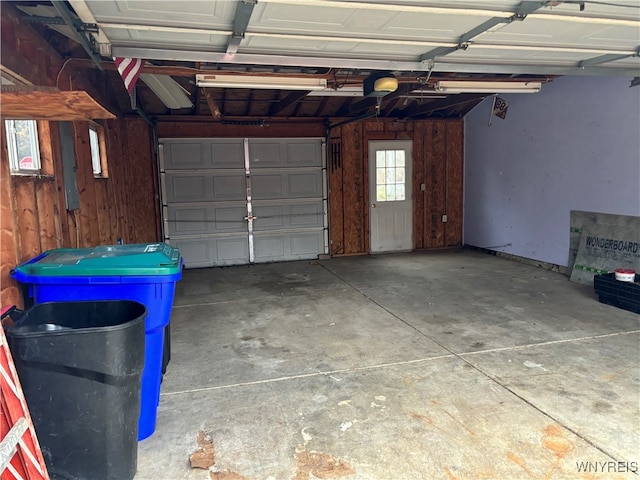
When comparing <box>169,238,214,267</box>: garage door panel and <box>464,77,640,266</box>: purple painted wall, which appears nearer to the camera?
<box>464,77,640,266</box>: purple painted wall

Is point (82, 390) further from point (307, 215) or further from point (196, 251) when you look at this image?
point (307, 215)

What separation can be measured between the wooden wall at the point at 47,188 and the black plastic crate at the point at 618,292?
514 cm

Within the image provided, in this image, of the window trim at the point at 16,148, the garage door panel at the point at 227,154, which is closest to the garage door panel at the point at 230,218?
the garage door panel at the point at 227,154

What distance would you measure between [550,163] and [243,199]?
478 centimetres

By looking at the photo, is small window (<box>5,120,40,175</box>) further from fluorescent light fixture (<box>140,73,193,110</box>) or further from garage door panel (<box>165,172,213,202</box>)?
garage door panel (<box>165,172,213,202</box>)

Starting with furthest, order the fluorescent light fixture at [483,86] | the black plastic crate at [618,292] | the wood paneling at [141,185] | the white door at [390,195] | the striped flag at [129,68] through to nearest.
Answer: the white door at [390,195] → the wood paneling at [141,185] → the fluorescent light fixture at [483,86] → the black plastic crate at [618,292] → the striped flag at [129,68]

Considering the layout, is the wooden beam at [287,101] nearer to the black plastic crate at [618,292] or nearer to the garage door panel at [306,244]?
the garage door panel at [306,244]

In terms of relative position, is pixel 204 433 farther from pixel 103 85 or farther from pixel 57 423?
pixel 103 85

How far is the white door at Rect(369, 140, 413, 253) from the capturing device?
807cm

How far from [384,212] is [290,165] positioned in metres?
1.95

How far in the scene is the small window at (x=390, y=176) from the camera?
8094mm

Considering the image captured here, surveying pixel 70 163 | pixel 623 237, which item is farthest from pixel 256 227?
pixel 623 237

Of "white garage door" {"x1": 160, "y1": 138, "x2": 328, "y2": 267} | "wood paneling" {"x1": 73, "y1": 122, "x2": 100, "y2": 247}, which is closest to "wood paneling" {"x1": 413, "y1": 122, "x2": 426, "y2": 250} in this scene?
"white garage door" {"x1": 160, "y1": 138, "x2": 328, "y2": 267}

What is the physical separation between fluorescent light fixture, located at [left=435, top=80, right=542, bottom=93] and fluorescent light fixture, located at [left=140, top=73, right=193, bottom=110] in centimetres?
280
